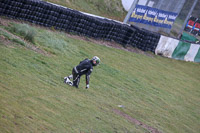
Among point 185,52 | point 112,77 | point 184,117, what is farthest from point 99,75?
point 185,52

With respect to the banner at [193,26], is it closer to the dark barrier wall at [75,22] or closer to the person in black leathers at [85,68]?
the dark barrier wall at [75,22]

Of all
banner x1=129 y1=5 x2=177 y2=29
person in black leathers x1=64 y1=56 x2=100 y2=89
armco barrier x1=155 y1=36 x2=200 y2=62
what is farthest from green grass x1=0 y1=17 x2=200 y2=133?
banner x1=129 y1=5 x2=177 y2=29

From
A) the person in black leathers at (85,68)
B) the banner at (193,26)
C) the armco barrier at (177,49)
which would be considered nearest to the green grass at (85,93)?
the person in black leathers at (85,68)

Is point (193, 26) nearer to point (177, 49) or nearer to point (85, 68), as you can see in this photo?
point (177, 49)

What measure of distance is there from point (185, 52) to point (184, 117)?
17010 mm

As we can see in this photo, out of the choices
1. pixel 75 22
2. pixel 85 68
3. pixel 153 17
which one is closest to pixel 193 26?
pixel 153 17

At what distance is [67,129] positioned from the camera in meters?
9.95

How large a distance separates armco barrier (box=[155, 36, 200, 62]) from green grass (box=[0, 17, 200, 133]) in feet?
17.3

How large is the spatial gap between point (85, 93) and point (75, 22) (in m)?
10.8

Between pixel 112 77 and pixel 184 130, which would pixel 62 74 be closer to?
pixel 112 77

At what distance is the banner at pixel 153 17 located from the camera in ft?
106

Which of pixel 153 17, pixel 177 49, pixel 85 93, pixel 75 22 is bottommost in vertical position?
pixel 85 93

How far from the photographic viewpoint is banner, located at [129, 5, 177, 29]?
3242 cm

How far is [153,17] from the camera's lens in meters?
34.5
